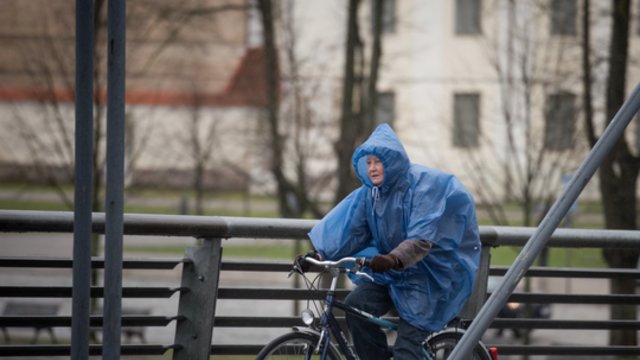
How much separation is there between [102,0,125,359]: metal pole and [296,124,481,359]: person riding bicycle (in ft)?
5.41

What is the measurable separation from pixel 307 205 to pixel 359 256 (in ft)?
53.6

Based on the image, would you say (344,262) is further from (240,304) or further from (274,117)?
(240,304)

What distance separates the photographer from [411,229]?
5758 millimetres

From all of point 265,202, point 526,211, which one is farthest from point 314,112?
point 265,202

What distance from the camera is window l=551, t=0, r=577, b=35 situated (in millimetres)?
22516

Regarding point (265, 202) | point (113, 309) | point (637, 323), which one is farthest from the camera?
point (265, 202)

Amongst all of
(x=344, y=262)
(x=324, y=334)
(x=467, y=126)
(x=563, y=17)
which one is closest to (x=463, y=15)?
(x=467, y=126)

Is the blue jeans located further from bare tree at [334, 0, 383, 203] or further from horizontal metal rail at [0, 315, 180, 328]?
bare tree at [334, 0, 383, 203]

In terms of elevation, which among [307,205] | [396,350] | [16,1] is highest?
[16,1]

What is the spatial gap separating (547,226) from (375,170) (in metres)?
1.19

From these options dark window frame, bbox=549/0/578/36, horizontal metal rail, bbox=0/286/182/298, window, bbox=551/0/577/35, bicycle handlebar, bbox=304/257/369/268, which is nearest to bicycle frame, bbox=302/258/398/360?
bicycle handlebar, bbox=304/257/369/268

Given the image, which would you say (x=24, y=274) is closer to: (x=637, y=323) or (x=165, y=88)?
(x=165, y=88)

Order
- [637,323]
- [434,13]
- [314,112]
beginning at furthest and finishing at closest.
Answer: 1. [434,13]
2. [314,112]
3. [637,323]

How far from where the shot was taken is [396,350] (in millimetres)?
6012
